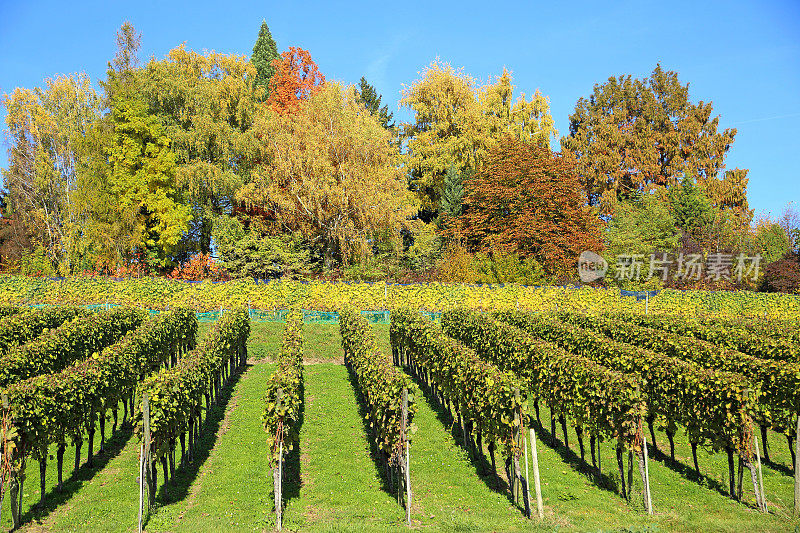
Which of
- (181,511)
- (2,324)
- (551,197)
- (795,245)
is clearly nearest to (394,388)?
(181,511)

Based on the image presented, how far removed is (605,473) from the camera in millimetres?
14266

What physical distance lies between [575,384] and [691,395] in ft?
8.53

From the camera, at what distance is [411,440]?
1275 centimetres

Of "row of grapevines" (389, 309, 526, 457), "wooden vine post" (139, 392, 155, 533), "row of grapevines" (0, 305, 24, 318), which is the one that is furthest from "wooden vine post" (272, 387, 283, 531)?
"row of grapevines" (0, 305, 24, 318)

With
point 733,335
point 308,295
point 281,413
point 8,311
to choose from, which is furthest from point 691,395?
point 8,311

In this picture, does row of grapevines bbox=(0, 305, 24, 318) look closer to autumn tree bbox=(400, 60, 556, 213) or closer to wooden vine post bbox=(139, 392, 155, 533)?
wooden vine post bbox=(139, 392, 155, 533)

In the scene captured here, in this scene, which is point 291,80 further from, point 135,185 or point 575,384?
point 575,384

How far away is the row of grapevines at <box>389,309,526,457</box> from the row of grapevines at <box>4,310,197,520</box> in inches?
346

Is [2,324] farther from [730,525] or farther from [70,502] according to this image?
[730,525]

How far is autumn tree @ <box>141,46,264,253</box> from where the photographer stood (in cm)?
4484

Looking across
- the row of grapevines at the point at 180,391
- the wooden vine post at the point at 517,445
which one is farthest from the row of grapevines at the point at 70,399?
the wooden vine post at the point at 517,445

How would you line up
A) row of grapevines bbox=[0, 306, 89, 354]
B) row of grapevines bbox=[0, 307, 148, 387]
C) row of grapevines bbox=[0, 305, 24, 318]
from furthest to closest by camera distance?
row of grapevines bbox=[0, 305, 24, 318]
row of grapevines bbox=[0, 306, 89, 354]
row of grapevines bbox=[0, 307, 148, 387]

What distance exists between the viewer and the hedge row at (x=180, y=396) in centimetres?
1230

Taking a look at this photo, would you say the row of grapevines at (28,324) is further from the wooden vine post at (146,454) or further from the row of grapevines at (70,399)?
the wooden vine post at (146,454)
